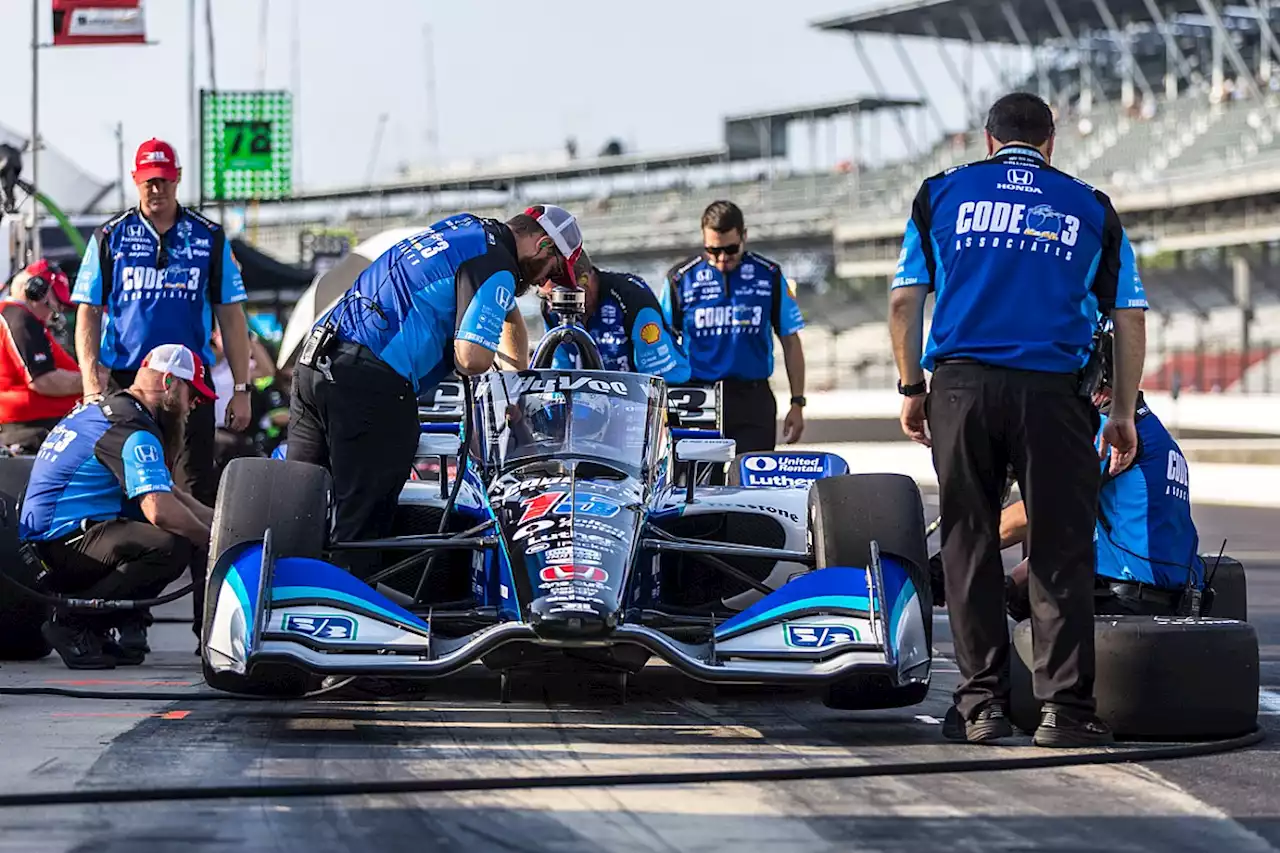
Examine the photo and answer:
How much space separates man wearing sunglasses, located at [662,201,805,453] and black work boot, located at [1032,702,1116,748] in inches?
200

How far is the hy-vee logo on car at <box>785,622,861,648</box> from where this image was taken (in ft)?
18.0

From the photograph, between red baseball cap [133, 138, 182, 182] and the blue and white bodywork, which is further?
red baseball cap [133, 138, 182, 182]

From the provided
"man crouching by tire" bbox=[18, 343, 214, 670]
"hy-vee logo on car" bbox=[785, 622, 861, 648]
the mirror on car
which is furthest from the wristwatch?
"man crouching by tire" bbox=[18, 343, 214, 670]

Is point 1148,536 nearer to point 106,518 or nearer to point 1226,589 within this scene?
point 1226,589

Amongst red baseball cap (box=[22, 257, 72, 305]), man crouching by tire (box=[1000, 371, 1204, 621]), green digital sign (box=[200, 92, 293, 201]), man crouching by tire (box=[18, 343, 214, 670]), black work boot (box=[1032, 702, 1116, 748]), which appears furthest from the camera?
green digital sign (box=[200, 92, 293, 201])

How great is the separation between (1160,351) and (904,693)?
34.2 metres

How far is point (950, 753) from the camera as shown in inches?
207

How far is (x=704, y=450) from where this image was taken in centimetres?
714

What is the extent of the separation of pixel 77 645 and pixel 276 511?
1.90m

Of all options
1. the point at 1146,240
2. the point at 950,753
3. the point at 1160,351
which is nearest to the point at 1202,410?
the point at 1160,351

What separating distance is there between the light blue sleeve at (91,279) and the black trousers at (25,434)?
6.66ft

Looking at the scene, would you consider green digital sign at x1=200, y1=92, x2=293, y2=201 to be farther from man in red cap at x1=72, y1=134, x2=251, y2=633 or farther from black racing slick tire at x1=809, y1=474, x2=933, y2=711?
black racing slick tire at x1=809, y1=474, x2=933, y2=711

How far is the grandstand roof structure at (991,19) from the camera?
50219 mm

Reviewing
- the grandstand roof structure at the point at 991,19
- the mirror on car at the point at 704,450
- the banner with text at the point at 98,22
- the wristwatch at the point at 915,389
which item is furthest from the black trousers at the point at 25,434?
the grandstand roof structure at the point at 991,19
